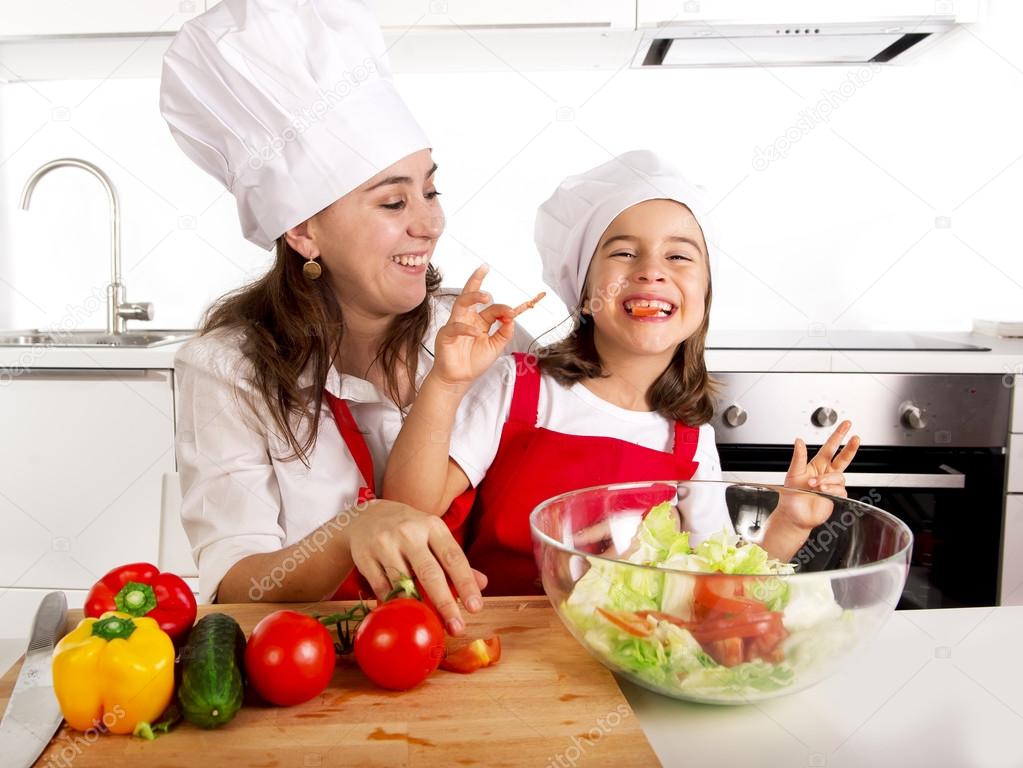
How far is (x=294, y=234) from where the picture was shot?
127cm

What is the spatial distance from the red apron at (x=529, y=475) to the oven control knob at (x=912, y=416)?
2.74 ft

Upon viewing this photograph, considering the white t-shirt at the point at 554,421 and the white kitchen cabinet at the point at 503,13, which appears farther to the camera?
the white kitchen cabinet at the point at 503,13

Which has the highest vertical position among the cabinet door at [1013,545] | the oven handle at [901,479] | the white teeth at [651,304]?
the white teeth at [651,304]

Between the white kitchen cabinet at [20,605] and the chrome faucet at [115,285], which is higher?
the chrome faucet at [115,285]

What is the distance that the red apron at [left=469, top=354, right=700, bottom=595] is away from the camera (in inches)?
46.2

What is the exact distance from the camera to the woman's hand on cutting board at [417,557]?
0.82 metres

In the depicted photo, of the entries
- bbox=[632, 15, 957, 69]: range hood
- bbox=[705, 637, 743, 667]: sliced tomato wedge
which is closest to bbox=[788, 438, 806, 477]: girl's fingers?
bbox=[705, 637, 743, 667]: sliced tomato wedge

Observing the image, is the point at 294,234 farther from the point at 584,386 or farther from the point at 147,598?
the point at 147,598

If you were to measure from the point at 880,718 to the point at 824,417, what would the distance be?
1286mm

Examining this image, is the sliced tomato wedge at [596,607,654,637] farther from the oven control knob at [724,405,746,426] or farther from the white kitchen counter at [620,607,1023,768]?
the oven control knob at [724,405,746,426]

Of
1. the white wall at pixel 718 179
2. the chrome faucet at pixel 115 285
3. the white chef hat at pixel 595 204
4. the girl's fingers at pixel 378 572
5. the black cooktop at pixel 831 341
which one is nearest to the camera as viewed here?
the girl's fingers at pixel 378 572

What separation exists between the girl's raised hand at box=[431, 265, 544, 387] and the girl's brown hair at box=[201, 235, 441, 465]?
21cm

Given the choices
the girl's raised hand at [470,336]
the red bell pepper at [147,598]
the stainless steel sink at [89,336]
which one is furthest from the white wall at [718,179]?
the red bell pepper at [147,598]

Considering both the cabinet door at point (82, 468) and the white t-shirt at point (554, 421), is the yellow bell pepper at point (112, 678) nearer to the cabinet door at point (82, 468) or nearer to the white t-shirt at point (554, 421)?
the white t-shirt at point (554, 421)
